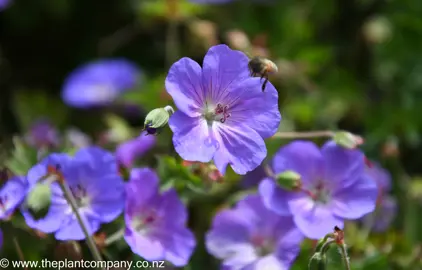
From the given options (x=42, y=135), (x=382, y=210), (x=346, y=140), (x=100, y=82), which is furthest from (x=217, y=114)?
(x=100, y=82)

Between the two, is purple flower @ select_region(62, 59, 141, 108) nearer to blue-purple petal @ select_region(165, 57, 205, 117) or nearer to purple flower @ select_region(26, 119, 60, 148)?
purple flower @ select_region(26, 119, 60, 148)

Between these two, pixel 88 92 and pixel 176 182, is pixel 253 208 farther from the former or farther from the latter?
pixel 88 92

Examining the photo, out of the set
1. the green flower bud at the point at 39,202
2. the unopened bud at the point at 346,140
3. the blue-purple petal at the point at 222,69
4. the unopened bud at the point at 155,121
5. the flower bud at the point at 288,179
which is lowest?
the flower bud at the point at 288,179

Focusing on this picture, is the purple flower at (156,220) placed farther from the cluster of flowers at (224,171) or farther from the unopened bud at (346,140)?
the unopened bud at (346,140)

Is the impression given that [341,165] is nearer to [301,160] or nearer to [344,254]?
[301,160]

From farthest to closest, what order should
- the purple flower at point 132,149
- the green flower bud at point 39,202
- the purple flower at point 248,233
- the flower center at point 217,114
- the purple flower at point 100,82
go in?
the purple flower at point 100,82 < the purple flower at point 132,149 < the purple flower at point 248,233 < the flower center at point 217,114 < the green flower bud at point 39,202

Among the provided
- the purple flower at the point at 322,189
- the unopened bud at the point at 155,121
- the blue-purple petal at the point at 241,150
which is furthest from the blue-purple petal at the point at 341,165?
the unopened bud at the point at 155,121

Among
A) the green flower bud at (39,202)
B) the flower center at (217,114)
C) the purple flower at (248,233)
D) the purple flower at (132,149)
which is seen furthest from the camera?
the purple flower at (132,149)
